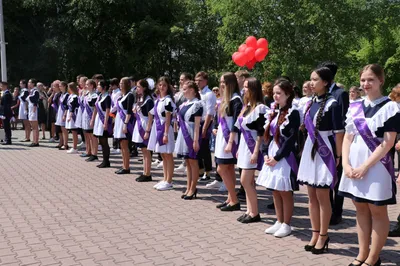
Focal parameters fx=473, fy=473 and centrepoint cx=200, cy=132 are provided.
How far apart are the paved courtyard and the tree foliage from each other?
51.1 feet

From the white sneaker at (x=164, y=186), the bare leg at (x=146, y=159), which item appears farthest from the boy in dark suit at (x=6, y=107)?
the white sneaker at (x=164, y=186)

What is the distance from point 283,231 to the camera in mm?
5492

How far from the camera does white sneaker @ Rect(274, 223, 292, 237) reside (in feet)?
18.0

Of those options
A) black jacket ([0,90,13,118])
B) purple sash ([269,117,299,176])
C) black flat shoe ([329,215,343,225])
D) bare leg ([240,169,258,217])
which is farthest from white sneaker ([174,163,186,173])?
black jacket ([0,90,13,118])

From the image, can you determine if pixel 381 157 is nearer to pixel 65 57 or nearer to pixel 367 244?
pixel 367 244

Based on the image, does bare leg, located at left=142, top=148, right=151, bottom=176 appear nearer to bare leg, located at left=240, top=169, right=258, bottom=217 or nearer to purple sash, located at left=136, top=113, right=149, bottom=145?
purple sash, located at left=136, top=113, right=149, bottom=145

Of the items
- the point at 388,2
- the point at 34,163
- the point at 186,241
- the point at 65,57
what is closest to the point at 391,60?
the point at 388,2

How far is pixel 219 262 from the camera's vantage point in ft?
15.4

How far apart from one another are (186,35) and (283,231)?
26.0 m

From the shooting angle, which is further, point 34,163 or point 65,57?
point 65,57

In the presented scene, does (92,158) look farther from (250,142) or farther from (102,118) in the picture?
(250,142)

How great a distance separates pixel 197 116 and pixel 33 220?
2.72 metres

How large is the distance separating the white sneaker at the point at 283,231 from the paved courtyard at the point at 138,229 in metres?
0.08

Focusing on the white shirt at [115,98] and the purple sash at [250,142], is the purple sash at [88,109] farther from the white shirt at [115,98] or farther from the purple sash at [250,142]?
the purple sash at [250,142]
